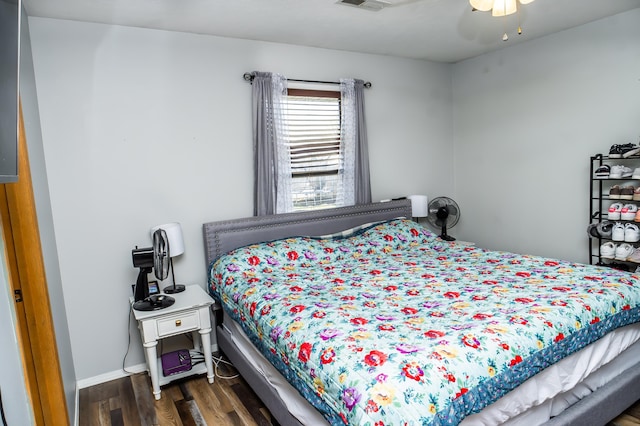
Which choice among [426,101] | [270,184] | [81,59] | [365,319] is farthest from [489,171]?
[81,59]

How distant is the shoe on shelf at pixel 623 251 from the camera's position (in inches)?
128

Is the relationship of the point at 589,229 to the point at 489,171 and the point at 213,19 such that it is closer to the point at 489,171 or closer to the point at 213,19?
the point at 489,171

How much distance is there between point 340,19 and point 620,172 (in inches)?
99.5

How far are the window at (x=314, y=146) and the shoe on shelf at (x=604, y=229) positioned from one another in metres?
2.28

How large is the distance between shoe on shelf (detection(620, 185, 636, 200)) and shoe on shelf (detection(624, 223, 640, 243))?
0.23m

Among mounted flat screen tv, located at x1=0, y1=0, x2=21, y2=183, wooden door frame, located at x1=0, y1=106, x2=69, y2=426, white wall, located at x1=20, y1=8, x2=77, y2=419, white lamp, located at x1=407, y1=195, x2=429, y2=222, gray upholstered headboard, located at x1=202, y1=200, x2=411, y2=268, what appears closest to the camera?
mounted flat screen tv, located at x1=0, y1=0, x2=21, y2=183

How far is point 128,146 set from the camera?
10.1 ft

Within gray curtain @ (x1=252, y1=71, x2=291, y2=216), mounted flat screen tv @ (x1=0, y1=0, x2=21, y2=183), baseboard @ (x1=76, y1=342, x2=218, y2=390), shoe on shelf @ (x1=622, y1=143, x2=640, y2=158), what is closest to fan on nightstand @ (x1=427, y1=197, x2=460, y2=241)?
shoe on shelf @ (x1=622, y1=143, x2=640, y2=158)

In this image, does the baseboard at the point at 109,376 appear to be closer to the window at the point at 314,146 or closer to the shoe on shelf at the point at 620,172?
the window at the point at 314,146

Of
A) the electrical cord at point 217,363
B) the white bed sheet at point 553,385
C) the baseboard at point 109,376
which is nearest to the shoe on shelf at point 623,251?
the white bed sheet at point 553,385

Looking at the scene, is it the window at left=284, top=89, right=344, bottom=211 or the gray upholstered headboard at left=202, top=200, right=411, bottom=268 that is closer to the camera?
the gray upholstered headboard at left=202, top=200, right=411, bottom=268

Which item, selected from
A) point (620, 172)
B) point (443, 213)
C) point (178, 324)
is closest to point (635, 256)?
point (620, 172)

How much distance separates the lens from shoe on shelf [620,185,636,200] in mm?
3188

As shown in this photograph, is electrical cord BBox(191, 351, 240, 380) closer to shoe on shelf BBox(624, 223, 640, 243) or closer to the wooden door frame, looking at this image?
the wooden door frame
